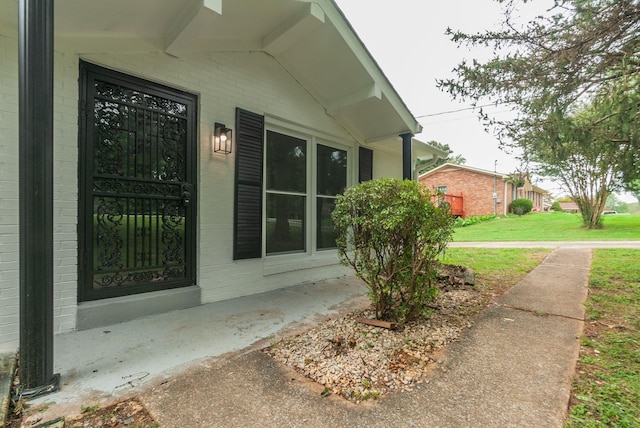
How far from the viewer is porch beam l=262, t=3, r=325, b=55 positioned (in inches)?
134

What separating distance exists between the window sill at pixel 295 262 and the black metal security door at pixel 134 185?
108cm

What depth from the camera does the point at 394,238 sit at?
8.92 ft

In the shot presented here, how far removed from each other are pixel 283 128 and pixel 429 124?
1193 centimetres

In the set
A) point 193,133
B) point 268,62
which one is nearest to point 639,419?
point 193,133

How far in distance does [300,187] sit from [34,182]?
3.35 meters

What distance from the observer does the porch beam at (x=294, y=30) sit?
341 cm

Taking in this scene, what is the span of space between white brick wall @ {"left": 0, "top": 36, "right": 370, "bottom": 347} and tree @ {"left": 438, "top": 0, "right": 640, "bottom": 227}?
7.84ft

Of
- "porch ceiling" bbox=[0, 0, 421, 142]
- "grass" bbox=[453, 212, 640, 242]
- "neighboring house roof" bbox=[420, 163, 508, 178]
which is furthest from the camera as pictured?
"neighboring house roof" bbox=[420, 163, 508, 178]

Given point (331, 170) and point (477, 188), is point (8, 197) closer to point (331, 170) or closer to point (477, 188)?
point (331, 170)

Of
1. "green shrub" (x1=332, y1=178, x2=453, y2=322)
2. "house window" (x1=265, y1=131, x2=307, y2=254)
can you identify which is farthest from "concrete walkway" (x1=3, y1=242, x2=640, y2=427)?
"house window" (x1=265, y1=131, x2=307, y2=254)

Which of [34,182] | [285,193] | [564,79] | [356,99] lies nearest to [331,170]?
[285,193]

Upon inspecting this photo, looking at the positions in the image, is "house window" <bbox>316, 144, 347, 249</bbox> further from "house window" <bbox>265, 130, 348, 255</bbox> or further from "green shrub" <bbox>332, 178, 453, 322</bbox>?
"green shrub" <bbox>332, 178, 453, 322</bbox>

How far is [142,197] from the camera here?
3109 millimetres

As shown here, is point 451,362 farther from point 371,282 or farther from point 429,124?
point 429,124
